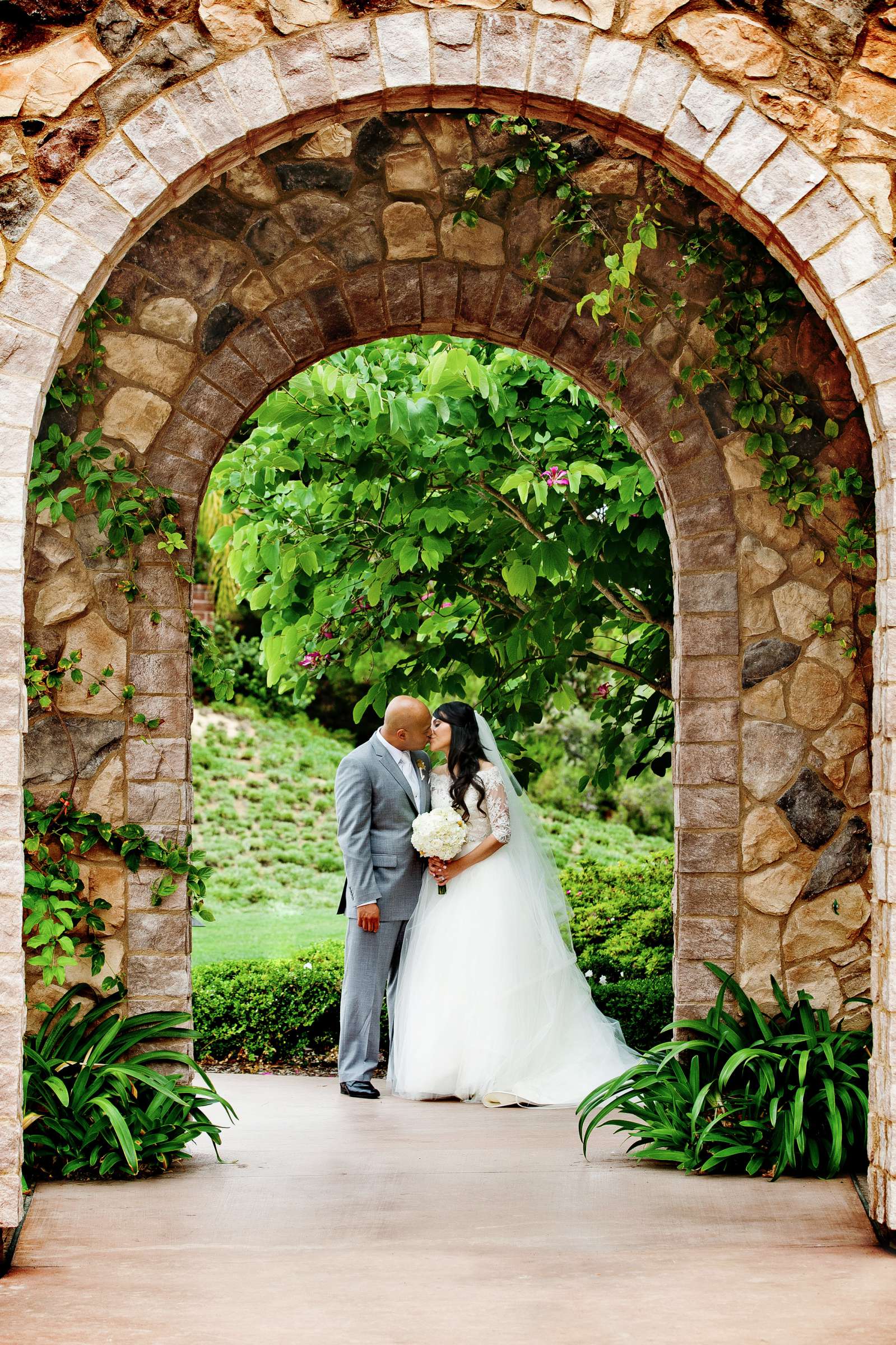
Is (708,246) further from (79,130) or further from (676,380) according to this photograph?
(79,130)

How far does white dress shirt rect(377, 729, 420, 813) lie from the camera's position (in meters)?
5.64

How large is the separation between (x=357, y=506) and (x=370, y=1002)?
2136 millimetres

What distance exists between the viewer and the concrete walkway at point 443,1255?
9.32 feet

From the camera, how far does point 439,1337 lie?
279cm

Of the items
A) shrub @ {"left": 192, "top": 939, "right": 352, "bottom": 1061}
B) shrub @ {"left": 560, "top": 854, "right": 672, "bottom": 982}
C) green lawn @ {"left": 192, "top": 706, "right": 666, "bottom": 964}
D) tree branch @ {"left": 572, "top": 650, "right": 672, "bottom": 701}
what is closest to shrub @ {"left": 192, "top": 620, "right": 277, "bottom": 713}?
green lawn @ {"left": 192, "top": 706, "right": 666, "bottom": 964}

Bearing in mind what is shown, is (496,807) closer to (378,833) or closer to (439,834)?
(439,834)

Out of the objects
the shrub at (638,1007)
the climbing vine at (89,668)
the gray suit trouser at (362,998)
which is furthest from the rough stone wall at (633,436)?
the shrub at (638,1007)

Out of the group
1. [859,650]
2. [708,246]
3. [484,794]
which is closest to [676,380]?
[708,246]

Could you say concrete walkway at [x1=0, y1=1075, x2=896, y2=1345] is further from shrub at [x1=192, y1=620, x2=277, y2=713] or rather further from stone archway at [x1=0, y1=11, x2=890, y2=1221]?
shrub at [x1=192, y1=620, x2=277, y2=713]

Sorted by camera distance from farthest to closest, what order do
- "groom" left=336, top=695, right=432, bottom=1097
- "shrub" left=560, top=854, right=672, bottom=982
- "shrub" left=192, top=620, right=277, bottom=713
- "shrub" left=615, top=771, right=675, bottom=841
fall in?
"shrub" left=192, top=620, right=277, bottom=713
"shrub" left=615, top=771, right=675, bottom=841
"shrub" left=560, top=854, right=672, bottom=982
"groom" left=336, top=695, right=432, bottom=1097

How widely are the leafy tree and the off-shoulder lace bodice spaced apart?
0.47m

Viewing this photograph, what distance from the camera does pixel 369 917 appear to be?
543 centimetres

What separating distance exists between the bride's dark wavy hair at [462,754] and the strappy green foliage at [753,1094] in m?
1.56

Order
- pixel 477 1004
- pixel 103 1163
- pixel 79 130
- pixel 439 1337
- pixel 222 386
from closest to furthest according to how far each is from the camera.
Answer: pixel 439 1337
pixel 79 130
pixel 103 1163
pixel 222 386
pixel 477 1004
